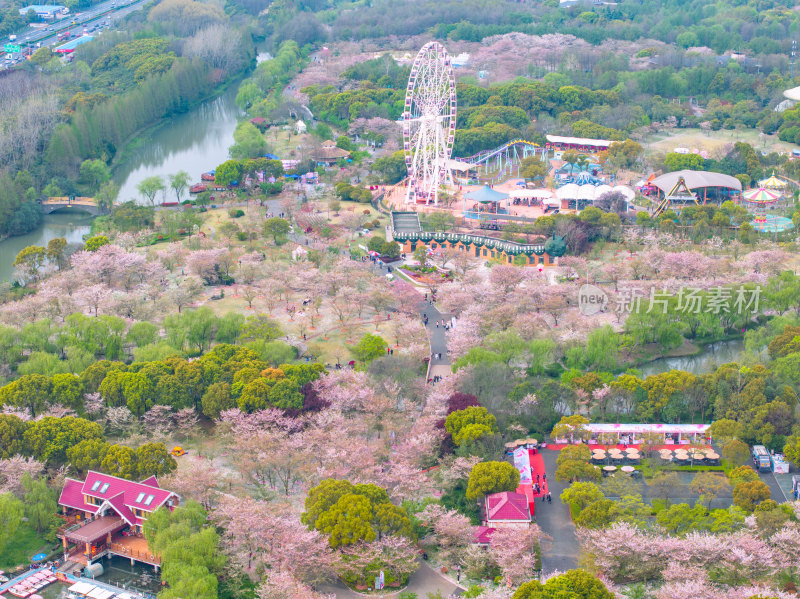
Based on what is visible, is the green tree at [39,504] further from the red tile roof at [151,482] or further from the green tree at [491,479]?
the green tree at [491,479]

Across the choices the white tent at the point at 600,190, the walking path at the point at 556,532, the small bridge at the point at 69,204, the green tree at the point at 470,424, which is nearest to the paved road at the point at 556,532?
the walking path at the point at 556,532

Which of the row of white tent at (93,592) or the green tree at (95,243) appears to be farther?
the green tree at (95,243)

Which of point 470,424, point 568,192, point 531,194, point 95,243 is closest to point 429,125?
point 531,194

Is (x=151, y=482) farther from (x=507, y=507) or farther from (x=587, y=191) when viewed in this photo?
(x=587, y=191)

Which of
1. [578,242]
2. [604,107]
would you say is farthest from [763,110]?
[578,242]

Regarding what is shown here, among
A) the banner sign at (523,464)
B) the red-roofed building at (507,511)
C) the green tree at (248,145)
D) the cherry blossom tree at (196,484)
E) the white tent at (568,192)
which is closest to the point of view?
the red-roofed building at (507,511)
